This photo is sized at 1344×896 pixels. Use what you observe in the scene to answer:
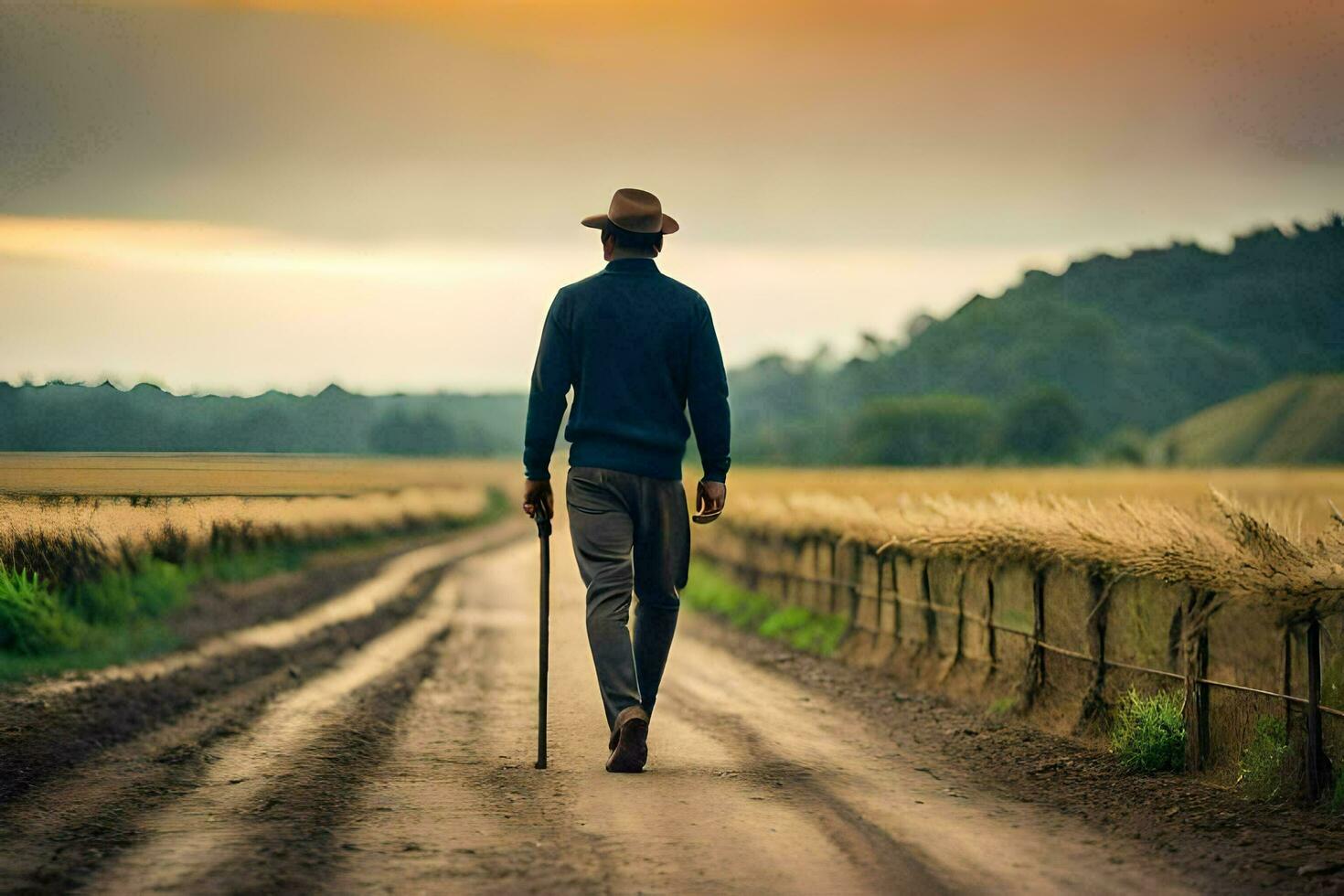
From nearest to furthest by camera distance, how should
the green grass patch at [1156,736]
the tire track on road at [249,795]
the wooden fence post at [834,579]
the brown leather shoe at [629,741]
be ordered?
the tire track on road at [249,795], the brown leather shoe at [629,741], the green grass patch at [1156,736], the wooden fence post at [834,579]

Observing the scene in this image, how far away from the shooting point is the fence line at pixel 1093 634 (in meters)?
6.84

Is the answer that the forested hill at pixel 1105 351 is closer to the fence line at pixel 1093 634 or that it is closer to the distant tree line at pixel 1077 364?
the distant tree line at pixel 1077 364

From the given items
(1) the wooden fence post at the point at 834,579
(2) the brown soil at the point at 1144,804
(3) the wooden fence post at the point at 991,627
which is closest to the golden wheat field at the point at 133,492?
(2) the brown soil at the point at 1144,804

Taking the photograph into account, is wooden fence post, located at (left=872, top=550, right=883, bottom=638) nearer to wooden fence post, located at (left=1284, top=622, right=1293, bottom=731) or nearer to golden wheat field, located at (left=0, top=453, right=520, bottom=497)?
golden wheat field, located at (left=0, top=453, right=520, bottom=497)

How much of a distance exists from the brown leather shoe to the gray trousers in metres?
0.09

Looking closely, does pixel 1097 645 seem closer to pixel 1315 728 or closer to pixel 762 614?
pixel 1315 728

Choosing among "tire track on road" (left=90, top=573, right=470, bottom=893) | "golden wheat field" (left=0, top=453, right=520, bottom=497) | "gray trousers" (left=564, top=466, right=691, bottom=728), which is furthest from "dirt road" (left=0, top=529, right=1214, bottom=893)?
"golden wheat field" (left=0, top=453, right=520, bottom=497)

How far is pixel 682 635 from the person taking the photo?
17969mm

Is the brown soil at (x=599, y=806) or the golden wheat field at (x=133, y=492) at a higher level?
the golden wheat field at (x=133, y=492)

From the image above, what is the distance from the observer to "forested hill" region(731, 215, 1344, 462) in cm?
12481

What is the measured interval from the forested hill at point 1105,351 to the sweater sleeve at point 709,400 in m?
104

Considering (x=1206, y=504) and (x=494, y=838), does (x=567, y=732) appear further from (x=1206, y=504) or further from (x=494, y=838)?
(x=1206, y=504)

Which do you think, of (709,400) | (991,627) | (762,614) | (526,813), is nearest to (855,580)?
(991,627)

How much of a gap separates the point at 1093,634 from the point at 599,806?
12.5 feet
